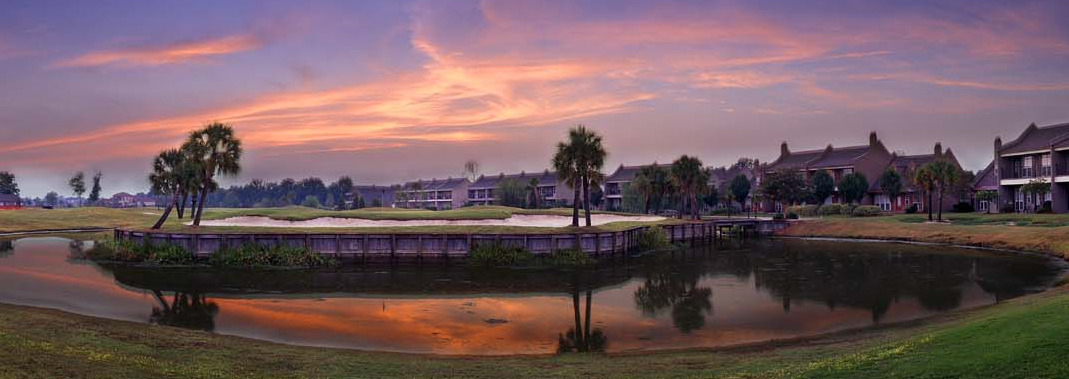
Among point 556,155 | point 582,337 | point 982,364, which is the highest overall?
point 556,155

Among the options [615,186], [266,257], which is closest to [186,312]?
[266,257]

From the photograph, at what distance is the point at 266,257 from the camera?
43.8 m

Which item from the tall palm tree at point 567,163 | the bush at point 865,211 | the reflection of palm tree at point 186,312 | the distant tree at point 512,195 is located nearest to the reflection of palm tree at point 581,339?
the reflection of palm tree at point 186,312

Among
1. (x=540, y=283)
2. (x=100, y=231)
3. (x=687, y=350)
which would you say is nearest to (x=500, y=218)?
(x=540, y=283)

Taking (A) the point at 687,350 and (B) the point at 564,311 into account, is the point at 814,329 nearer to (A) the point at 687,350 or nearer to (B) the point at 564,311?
(A) the point at 687,350

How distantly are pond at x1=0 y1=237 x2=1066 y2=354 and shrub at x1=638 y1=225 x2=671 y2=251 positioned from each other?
303 inches

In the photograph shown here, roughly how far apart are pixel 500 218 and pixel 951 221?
1959 inches

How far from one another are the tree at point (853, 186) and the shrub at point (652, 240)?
144 feet

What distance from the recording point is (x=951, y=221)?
6931 centimetres

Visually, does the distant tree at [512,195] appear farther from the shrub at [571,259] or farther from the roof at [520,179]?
the shrub at [571,259]

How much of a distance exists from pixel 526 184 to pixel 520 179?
1292 centimetres

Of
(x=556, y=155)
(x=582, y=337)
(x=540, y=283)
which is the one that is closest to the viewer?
(x=582, y=337)

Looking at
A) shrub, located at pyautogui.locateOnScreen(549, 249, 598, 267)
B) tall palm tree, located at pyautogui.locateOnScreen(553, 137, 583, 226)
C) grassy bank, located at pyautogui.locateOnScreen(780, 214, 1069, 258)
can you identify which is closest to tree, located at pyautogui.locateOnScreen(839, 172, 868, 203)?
grassy bank, located at pyautogui.locateOnScreen(780, 214, 1069, 258)

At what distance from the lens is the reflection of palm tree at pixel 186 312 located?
81.7ft
